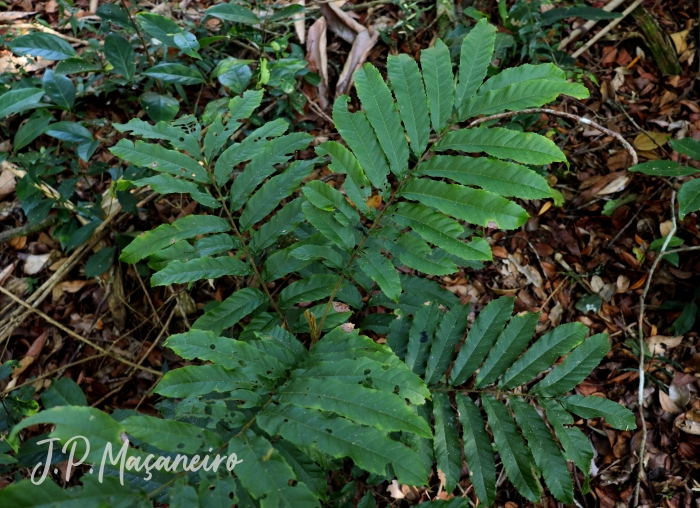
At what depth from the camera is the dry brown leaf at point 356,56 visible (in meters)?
3.06

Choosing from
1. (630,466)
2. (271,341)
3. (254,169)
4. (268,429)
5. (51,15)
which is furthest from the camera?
(51,15)

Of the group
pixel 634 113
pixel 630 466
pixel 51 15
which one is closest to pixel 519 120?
pixel 634 113

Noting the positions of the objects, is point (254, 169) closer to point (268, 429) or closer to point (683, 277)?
point (268, 429)

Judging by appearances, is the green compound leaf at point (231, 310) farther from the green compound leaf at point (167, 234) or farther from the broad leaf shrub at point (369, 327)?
the green compound leaf at point (167, 234)

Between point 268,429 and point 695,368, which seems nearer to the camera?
point 268,429

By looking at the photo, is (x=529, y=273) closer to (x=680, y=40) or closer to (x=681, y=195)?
(x=681, y=195)

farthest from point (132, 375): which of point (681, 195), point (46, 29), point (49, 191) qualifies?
point (681, 195)

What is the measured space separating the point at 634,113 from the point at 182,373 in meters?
3.05

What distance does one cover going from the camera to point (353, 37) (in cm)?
321

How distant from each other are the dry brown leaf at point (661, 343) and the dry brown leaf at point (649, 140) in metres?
1.11

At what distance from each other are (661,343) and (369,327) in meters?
1.69

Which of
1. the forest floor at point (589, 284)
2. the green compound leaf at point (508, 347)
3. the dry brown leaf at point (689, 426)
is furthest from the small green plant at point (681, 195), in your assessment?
the green compound leaf at point (508, 347)

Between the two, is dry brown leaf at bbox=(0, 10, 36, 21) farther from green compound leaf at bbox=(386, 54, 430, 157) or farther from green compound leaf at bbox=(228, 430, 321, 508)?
green compound leaf at bbox=(228, 430, 321, 508)

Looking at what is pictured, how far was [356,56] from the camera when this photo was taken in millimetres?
3102
